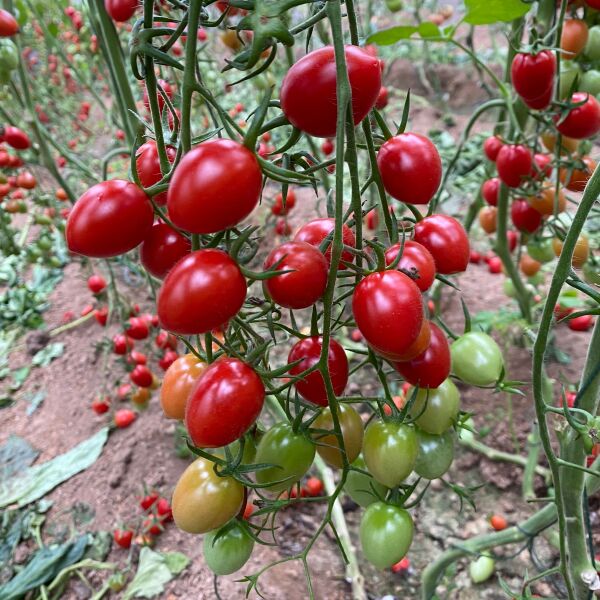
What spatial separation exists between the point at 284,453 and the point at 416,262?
22 centimetres

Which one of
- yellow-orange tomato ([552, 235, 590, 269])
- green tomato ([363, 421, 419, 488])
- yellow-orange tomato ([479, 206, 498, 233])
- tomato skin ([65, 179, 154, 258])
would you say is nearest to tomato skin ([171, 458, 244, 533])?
green tomato ([363, 421, 419, 488])

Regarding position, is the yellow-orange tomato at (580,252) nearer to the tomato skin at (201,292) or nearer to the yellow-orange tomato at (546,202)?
the yellow-orange tomato at (546,202)

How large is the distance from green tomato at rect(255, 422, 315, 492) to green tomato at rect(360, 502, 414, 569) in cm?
15

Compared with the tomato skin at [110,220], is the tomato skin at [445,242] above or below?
below

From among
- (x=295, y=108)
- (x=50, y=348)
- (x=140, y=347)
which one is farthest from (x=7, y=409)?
(x=295, y=108)

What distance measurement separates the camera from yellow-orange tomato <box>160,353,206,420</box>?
22.8 inches

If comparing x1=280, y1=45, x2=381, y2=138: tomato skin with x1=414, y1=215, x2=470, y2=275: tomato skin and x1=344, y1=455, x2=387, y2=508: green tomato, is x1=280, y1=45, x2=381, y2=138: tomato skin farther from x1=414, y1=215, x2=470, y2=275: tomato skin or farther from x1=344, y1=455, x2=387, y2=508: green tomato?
x1=344, y1=455, x2=387, y2=508: green tomato

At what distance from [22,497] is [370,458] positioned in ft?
5.49

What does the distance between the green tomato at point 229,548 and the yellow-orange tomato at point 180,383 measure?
137mm

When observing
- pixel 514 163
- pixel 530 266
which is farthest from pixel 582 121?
pixel 530 266

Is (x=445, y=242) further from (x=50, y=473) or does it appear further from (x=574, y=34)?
(x=50, y=473)

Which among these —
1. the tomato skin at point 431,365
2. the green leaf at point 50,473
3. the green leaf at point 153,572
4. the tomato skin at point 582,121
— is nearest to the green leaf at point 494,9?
the tomato skin at point 582,121

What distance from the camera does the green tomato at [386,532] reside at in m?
0.61

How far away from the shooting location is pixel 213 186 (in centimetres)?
36
